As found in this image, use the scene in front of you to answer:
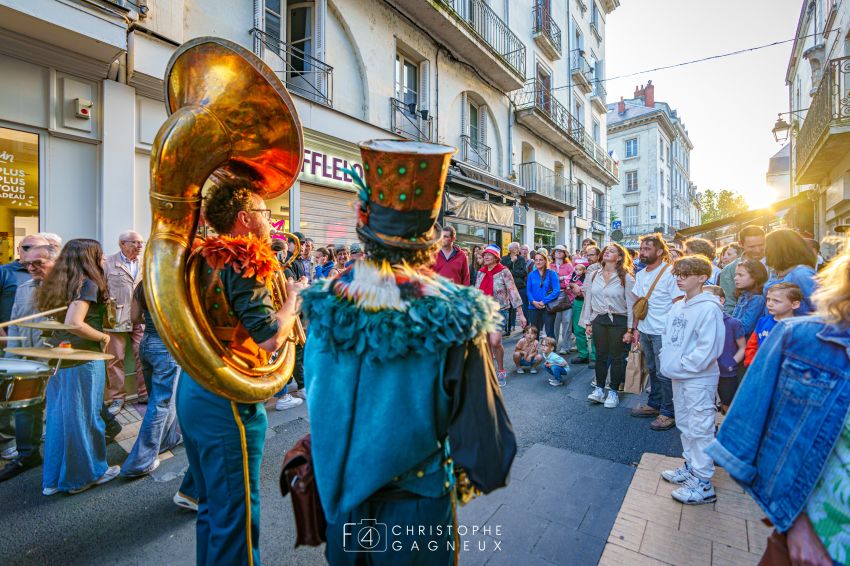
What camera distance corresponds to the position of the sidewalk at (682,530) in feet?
8.16

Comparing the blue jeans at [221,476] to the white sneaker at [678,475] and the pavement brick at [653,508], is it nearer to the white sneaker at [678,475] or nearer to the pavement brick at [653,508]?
the pavement brick at [653,508]

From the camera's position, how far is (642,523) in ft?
9.24

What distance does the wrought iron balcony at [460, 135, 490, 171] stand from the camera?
13.2m

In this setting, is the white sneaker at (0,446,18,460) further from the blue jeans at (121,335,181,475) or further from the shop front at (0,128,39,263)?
the shop front at (0,128,39,263)

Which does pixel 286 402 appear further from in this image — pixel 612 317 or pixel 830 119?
pixel 830 119

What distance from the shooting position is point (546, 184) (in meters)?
18.1

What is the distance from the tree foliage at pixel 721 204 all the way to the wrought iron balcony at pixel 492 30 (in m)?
32.0

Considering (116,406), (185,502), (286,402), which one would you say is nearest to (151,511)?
(185,502)

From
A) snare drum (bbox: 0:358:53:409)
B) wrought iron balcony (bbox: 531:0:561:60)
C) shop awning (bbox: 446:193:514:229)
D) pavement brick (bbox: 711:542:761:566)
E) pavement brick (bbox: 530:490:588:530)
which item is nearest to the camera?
snare drum (bbox: 0:358:53:409)

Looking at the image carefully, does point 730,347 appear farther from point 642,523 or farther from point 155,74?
point 155,74

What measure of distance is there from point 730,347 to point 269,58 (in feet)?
27.4

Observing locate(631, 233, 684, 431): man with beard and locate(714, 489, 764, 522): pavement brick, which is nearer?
locate(714, 489, 764, 522): pavement brick

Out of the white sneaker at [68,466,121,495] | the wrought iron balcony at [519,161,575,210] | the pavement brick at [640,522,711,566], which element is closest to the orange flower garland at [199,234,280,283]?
the white sneaker at [68,466,121,495]

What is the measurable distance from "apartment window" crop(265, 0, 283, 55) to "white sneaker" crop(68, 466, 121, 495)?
7351mm
